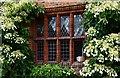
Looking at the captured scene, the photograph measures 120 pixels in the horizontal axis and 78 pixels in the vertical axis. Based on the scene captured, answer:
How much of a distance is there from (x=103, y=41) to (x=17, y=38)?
5.04 feet

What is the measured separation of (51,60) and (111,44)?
57.5 inches

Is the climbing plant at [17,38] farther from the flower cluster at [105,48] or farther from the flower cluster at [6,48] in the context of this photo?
the flower cluster at [105,48]

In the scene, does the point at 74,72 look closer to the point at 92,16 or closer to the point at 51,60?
the point at 51,60

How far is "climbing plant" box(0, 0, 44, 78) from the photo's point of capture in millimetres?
4399

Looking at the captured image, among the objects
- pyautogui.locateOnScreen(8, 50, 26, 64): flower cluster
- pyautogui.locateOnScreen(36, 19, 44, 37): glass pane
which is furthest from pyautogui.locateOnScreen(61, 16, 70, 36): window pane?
pyautogui.locateOnScreen(8, 50, 26, 64): flower cluster

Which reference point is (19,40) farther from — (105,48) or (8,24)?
(105,48)

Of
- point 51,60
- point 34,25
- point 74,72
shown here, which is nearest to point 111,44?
point 74,72

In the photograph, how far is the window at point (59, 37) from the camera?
4.67 meters

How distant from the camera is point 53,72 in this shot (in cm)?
441

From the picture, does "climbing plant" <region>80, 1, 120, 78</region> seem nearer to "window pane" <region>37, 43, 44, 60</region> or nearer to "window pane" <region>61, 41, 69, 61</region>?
"window pane" <region>61, 41, 69, 61</region>

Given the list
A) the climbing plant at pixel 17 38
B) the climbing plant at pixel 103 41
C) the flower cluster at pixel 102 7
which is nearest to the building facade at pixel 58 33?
the climbing plant at pixel 17 38

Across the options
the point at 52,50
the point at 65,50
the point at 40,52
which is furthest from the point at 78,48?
the point at 40,52

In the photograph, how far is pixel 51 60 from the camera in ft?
16.0

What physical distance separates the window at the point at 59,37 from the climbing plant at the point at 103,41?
54 centimetres
